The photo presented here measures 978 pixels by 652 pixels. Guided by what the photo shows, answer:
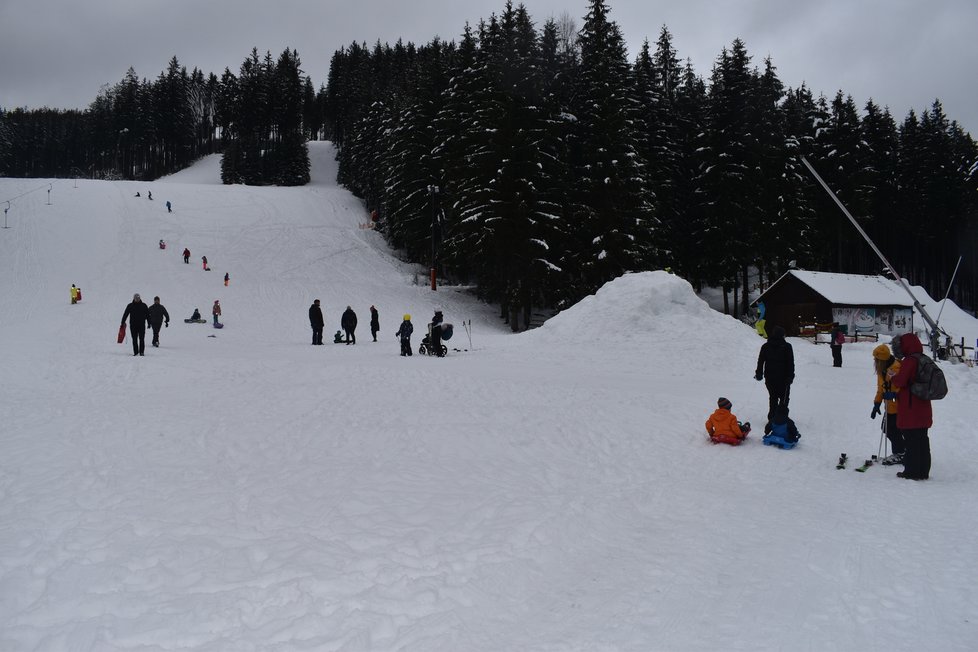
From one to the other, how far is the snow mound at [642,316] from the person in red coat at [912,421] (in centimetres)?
1339

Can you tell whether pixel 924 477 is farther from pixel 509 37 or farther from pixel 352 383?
pixel 509 37

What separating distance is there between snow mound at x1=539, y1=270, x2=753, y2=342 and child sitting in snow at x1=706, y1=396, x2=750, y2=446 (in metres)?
11.9

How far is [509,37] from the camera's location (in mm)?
36500

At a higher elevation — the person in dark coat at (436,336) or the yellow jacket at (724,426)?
the person in dark coat at (436,336)

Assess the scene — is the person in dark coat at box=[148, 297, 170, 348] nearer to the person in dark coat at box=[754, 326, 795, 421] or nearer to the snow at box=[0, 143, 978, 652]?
the snow at box=[0, 143, 978, 652]

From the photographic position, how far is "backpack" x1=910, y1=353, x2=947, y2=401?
725 cm

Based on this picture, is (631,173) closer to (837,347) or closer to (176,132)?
(837,347)

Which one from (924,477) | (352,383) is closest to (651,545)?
(924,477)

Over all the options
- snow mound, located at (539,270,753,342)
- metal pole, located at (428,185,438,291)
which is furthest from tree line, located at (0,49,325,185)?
snow mound, located at (539,270,753,342)

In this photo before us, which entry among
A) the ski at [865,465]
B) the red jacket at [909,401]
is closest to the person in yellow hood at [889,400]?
the ski at [865,465]

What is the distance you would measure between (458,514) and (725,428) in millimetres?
5336

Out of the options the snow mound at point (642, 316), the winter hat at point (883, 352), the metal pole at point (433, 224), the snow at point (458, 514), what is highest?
the metal pole at point (433, 224)

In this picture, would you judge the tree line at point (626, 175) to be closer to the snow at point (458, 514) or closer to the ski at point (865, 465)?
the snow at point (458, 514)

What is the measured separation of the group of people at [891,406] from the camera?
24.4 ft
